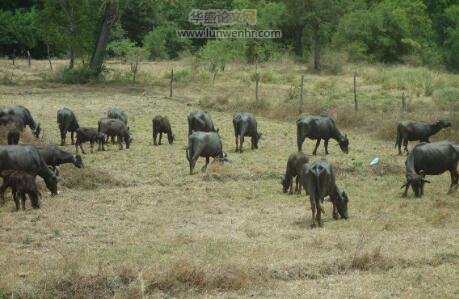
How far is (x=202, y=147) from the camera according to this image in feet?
65.0

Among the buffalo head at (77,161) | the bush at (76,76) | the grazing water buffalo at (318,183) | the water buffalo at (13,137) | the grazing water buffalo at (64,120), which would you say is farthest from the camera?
the bush at (76,76)

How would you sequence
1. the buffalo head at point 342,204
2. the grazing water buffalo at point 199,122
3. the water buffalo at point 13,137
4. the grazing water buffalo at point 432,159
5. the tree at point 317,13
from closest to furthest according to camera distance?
the buffalo head at point 342,204
the grazing water buffalo at point 432,159
the water buffalo at point 13,137
the grazing water buffalo at point 199,122
the tree at point 317,13

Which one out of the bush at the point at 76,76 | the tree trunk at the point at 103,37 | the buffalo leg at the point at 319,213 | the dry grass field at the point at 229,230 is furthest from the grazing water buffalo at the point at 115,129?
the tree trunk at the point at 103,37

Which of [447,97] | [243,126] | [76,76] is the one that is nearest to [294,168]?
[243,126]

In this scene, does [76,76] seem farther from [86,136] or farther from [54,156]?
[54,156]

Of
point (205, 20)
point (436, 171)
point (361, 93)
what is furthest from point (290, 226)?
point (205, 20)

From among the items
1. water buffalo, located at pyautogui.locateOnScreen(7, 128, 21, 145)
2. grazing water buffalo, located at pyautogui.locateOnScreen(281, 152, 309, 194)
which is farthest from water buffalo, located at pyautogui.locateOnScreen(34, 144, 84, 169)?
grazing water buffalo, located at pyautogui.locateOnScreen(281, 152, 309, 194)

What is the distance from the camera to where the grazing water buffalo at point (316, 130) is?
76.5 feet

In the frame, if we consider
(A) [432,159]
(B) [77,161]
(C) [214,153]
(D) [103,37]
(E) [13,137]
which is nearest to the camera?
(A) [432,159]

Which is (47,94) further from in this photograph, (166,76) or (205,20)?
(205,20)

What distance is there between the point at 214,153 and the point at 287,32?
44349 mm

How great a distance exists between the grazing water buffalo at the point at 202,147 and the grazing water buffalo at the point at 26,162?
4253 mm

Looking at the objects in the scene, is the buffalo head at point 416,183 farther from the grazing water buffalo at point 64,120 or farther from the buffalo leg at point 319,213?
the grazing water buffalo at point 64,120

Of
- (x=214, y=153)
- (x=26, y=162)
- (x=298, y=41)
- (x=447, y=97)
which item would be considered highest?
(x=298, y=41)
